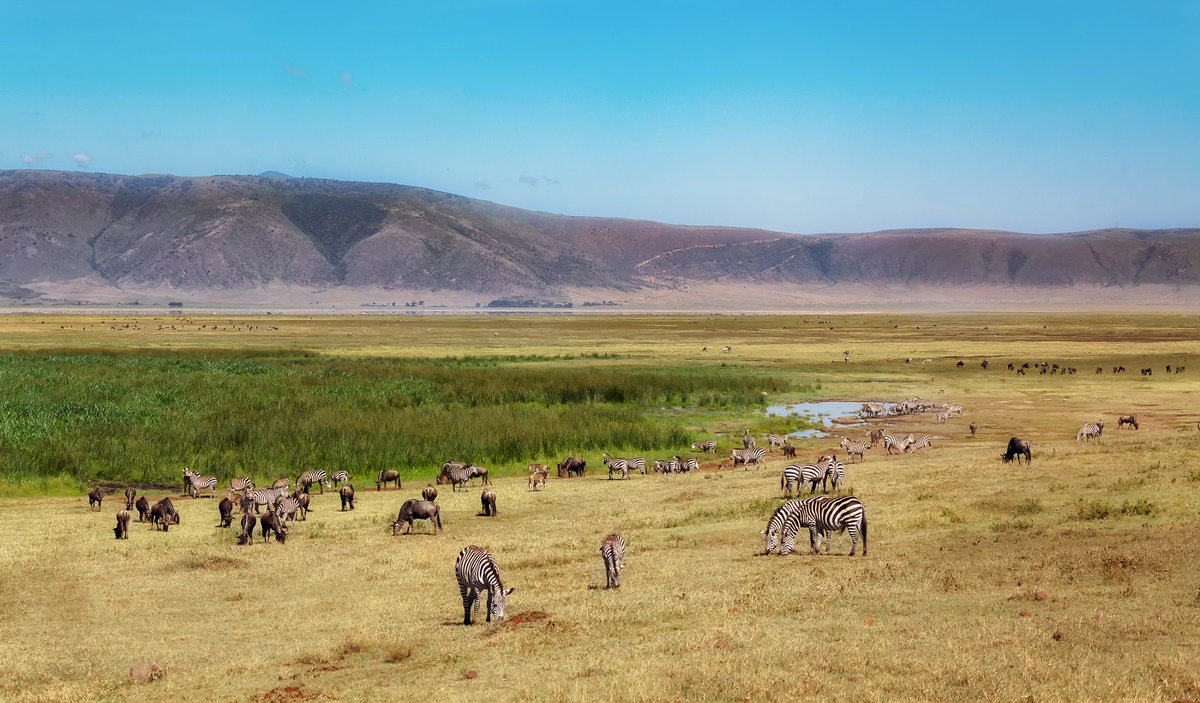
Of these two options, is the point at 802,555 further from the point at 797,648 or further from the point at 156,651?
the point at 156,651

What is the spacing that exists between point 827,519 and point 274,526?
1153 centimetres

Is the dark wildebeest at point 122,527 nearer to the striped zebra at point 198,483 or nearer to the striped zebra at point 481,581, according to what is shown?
the striped zebra at point 198,483

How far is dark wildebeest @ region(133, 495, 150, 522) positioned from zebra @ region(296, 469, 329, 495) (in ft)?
15.2

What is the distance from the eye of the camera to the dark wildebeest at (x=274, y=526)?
21219 mm

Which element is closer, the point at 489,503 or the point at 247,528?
the point at 247,528

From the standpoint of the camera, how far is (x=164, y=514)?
23406mm

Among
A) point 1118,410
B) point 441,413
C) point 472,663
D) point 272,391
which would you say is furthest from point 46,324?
point 472,663

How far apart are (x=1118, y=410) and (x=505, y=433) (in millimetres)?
29362

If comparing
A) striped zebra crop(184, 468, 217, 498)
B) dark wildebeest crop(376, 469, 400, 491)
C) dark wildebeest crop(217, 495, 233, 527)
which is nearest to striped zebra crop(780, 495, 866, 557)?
dark wildebeest crop(217, 495, 233, 527)

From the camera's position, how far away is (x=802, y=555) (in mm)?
18891

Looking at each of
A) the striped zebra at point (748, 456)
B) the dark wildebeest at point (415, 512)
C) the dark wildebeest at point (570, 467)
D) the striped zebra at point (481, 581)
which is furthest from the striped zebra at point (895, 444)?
the striped zebra at point (481, 581)

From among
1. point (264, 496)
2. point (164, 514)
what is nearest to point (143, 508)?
point (164, 514)

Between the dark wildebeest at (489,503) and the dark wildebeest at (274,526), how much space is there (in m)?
4.95

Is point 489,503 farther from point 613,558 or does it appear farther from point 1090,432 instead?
point 1090,432
